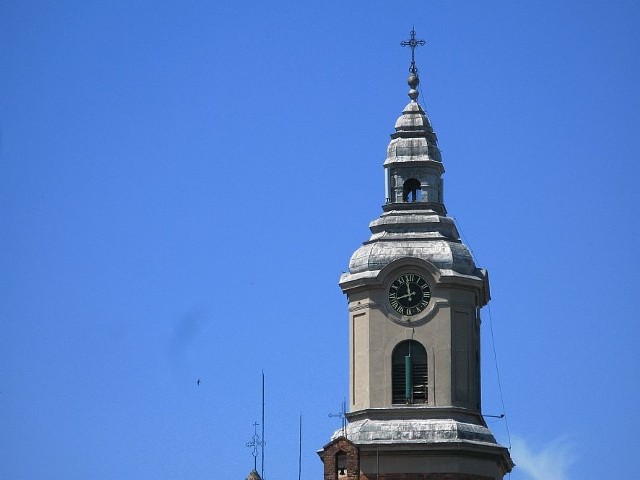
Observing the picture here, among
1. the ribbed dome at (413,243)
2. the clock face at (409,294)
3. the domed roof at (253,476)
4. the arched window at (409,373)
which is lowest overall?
the domed roof at (253,476)

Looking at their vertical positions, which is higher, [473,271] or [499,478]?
[473,271]

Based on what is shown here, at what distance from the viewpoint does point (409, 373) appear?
132 metres

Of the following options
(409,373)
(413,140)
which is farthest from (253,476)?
(413,140)

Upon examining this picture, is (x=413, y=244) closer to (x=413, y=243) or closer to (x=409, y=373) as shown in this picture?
(x=413, y=243)

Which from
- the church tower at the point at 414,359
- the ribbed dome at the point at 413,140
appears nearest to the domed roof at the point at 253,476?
the church tower at the point at 414,359

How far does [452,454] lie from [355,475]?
4179 mm

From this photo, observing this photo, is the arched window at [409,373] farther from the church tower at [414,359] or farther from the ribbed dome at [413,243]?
the ribbed dome at [413,243]

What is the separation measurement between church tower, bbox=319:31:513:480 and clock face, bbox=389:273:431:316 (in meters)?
0.04

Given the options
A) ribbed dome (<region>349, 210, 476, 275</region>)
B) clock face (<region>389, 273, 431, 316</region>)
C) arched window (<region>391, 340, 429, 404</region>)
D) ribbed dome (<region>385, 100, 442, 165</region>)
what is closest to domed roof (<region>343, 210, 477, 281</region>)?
ribbed dome (<region>349, 210, 476, 275</region>)

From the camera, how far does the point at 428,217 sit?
134250mm

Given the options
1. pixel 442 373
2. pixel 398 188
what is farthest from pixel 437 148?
pixel 442 373

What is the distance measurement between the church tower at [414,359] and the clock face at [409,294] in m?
0.04

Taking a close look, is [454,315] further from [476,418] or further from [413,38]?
[413,38]

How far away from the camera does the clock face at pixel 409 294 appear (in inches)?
5197
